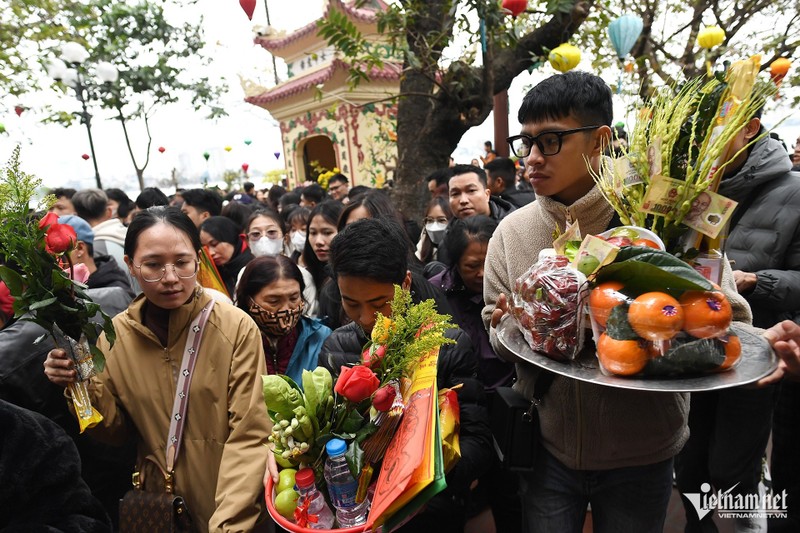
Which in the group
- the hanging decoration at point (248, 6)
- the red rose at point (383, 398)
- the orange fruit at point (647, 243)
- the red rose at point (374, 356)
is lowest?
the red rose at point (383, 398)

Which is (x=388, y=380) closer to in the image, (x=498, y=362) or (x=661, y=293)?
(x=661, y=293)

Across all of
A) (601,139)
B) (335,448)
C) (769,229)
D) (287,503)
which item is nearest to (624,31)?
(769,229)

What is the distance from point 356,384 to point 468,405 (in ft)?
2.02

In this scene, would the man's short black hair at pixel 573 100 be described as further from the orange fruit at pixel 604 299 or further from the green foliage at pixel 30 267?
the green foliage at pixel 30 267

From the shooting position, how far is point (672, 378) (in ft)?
3.62

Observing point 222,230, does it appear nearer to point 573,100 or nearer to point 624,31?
point 573,100

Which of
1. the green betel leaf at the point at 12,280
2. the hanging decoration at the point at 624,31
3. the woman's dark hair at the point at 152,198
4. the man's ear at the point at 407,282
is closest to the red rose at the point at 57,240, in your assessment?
the green betel leaf at the point at 12,280

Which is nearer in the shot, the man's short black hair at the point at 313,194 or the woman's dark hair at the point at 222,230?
the woman's dark hair at the point at 222,230

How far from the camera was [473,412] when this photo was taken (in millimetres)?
1630

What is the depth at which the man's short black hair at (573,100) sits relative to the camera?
1.44 meters

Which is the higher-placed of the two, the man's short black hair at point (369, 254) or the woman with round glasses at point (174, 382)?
the man's short black hair at point (369, 254)

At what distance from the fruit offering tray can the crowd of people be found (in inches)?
1.8

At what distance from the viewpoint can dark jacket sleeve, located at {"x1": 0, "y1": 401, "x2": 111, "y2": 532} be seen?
1259mm

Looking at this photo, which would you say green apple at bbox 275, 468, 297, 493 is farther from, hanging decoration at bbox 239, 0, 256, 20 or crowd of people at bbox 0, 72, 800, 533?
hanging decoration at bbox 239, 0, 256, 20
